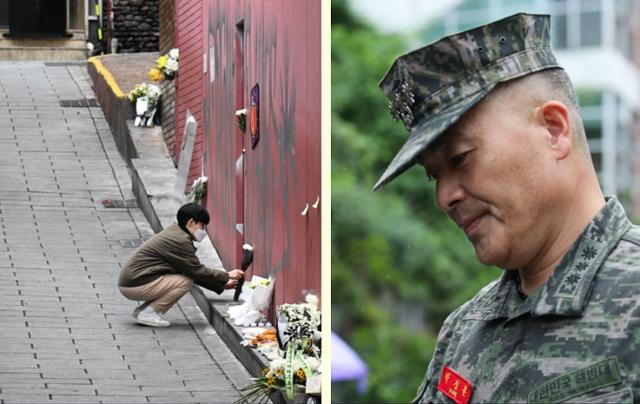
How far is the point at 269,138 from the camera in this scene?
9781 mm

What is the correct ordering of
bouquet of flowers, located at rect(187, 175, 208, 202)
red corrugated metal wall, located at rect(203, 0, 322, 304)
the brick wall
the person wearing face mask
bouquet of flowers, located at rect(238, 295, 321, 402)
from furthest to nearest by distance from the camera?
1. the brick wall
2. bouquet of flowers, located at rect(187, 175, 208, 202)
3. the person wearing face mask
4. red corrugated metal wall, located at rect(203, 0, 322, 304)
5. bouquet of flowers, located at rect(238, 295, 321, 402)

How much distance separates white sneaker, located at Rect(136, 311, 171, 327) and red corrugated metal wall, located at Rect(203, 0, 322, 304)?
83 cm

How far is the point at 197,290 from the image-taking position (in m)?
11.3

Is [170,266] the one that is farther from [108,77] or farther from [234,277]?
[108,77]

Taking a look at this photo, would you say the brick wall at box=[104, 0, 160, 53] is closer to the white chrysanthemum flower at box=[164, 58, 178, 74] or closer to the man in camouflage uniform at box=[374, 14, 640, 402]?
the white chrysanthemum flower at box=[164, 58, 178, 74]

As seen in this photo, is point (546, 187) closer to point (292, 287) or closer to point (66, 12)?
point (292, 287)

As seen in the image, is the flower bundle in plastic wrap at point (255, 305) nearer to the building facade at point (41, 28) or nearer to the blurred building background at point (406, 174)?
the blurred building background at point (406, 174)

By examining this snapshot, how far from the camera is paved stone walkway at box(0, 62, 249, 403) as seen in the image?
8.43 meters

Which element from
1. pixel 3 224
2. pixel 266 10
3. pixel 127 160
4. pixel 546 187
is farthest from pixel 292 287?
pixel 127 160

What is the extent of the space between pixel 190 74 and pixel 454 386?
12446 millimetres

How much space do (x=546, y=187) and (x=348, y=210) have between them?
0.69 m

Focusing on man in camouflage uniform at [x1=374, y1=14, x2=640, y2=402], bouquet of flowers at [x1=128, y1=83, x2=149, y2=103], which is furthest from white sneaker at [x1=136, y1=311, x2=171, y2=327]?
man in camouflage uniform at [x1=374, y1=14, x2=640, y2=402]

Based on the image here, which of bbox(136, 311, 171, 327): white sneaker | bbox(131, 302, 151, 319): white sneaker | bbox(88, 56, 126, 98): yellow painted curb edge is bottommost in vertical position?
bbox(136, 311, 171, 327): white sneaker

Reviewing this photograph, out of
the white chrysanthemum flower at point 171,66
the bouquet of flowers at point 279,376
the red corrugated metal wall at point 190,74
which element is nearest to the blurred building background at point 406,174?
the bouquet of flowers at point 279,376
